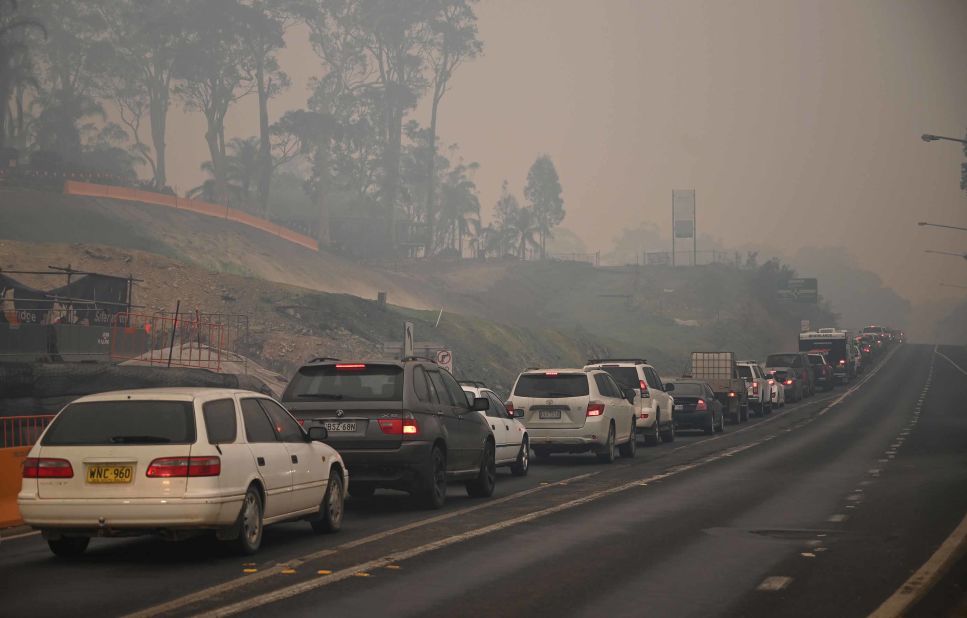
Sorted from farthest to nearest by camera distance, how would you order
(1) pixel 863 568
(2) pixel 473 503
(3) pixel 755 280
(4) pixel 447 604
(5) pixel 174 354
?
1. (3) pixel 755 280
2. (5) pixel 174 354
3. (2) pixel 473 503
4. (1) pixel 863 568
5. (4) pixel 447 604

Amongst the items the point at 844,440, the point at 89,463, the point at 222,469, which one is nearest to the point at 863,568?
the point at 222,469

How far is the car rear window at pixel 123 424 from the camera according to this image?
1178 centimetres

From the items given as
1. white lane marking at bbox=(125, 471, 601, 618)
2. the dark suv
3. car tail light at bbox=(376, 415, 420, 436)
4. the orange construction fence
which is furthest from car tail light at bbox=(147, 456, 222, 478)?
the orange construction fence

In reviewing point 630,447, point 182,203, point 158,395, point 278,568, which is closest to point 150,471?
point 158,395

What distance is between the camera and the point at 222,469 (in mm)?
11656

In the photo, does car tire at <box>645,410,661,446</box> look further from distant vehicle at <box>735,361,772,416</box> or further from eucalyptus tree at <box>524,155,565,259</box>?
eucalyptus tree at <box>524,155,565,259</box>

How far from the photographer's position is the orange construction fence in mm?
83188

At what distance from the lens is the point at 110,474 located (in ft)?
38.1

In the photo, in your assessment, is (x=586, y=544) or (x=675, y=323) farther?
(x=675, y=323)

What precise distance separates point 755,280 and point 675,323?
110ft

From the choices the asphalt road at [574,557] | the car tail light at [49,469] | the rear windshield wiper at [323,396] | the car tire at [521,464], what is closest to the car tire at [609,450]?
the car tire at [521,464]

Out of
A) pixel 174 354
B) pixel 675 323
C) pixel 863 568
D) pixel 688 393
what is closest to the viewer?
pixel 863 568

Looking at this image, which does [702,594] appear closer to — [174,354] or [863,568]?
[863,568]

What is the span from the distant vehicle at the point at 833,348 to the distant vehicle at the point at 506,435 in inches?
2133
